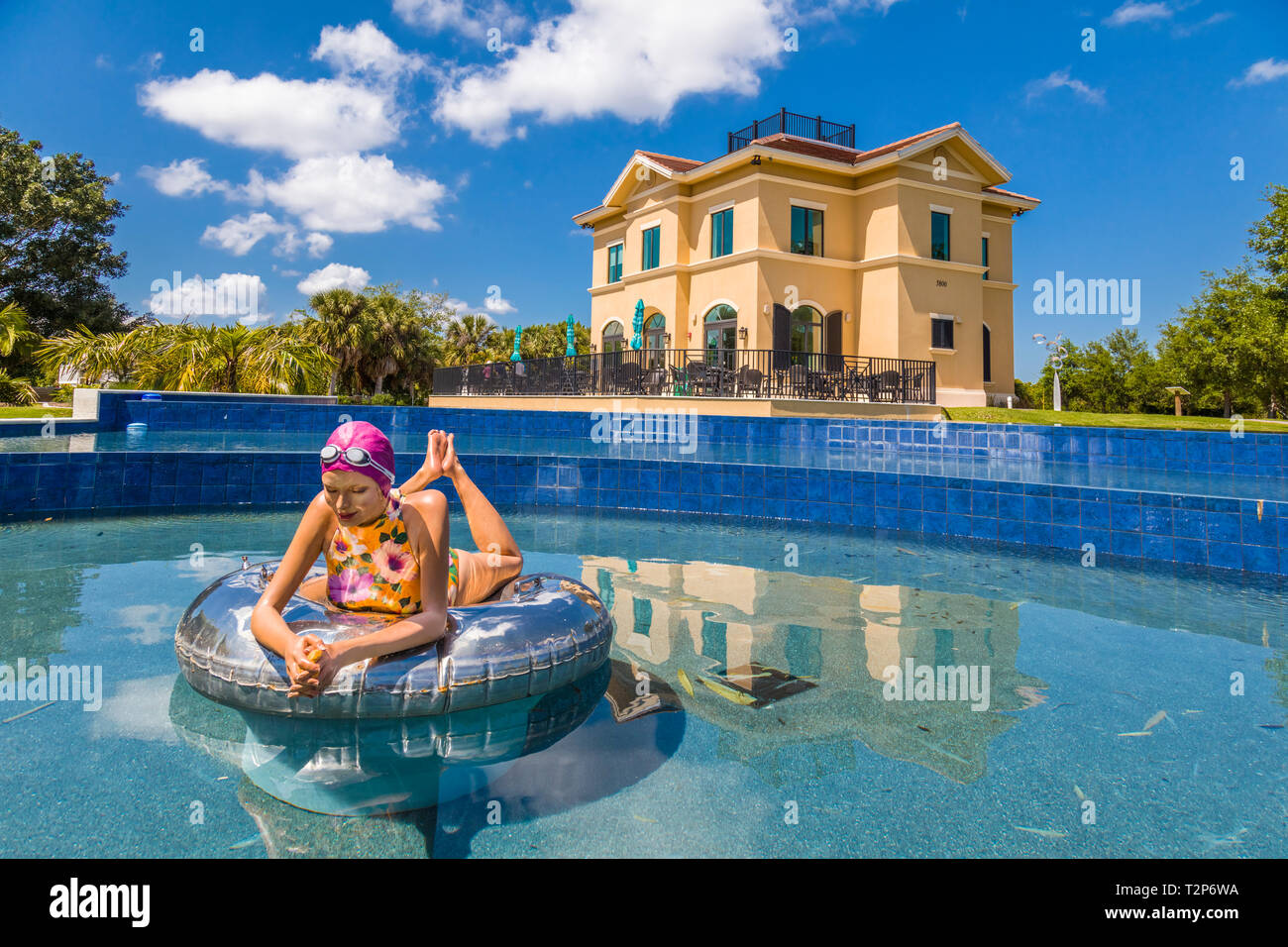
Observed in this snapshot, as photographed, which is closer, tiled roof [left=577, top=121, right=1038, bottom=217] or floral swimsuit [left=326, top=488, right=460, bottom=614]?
floral swimsuit [left=326, top=488, right=460, bottom=614]

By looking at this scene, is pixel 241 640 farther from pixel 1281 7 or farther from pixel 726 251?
pixel 726 251

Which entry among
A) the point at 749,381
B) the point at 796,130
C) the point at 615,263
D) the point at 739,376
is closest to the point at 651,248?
the point at 615,263

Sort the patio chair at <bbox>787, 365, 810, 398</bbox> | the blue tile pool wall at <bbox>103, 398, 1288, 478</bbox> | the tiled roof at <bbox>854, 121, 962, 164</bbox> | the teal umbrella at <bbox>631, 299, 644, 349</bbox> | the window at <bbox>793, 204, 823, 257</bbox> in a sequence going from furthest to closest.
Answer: the teal umbrella at <bbox>631, 299, 644, 349</bbox> < the window at <bbox>793, 204, 823, 257</bbox> < the tiled roof at <bbox>854, 121, 962, 164</bbox> < the patio chair at <bbox>787, 365, 810, 398</bbox> < the blue tile pool wall at <bbox>103, 398, 1288, 478</bbox>

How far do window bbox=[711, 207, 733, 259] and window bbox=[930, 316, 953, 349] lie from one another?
6.68 metres

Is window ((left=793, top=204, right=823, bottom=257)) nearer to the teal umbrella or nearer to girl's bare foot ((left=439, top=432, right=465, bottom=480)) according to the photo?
the teal umbrella

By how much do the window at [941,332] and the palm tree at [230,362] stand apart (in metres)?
18.5

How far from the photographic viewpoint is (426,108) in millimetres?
32562

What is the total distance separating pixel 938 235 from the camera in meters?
21.6

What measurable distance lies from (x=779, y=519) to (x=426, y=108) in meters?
32.1

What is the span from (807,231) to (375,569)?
21.1 metres

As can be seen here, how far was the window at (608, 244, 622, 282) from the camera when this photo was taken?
26266 mm

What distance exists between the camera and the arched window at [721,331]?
69.7ft

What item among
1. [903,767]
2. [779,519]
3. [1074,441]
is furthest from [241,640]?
[1074,441]

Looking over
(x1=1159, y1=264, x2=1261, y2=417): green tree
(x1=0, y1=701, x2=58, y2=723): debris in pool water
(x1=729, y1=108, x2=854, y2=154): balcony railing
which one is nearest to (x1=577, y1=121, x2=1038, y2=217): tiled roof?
Result: (x1=729, y1=108, x2=854, y2=154): balcony railing
